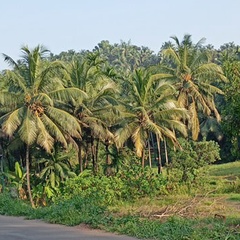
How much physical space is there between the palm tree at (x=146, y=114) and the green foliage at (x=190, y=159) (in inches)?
44.7

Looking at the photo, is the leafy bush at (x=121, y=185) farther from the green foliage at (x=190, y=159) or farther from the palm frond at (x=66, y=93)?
the palm frond at (x=66, y=93)

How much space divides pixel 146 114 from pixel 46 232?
18.3 m

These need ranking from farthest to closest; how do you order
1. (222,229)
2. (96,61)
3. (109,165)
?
1. (96,61)
2. (109,165)
3. (222,229)

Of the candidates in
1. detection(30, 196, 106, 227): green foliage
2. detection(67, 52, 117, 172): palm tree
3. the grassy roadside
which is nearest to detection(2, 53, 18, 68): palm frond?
detection(67, 52, 117, 172): palm tree

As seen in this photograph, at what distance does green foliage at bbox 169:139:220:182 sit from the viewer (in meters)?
29.5

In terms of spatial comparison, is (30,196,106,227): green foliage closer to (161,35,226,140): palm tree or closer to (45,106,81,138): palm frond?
(45,106,81,138): palm frond

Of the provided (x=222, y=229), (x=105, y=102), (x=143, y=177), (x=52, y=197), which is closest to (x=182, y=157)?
(x=143, y=177)

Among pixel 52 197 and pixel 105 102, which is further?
pixel 105 102

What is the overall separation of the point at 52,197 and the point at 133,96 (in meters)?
7.90

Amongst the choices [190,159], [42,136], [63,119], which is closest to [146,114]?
[190,159]

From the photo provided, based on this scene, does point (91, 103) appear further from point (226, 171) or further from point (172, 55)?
A: point (226, 171)

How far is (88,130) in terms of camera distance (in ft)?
103

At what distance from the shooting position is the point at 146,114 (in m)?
29.6

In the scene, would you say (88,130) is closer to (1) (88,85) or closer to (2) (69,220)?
(1) (88,85)
